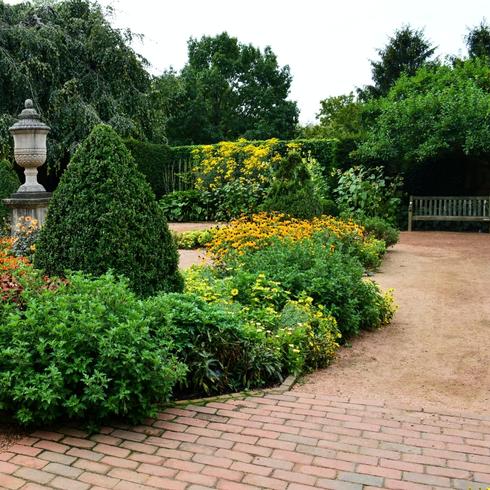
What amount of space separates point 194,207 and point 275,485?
44.5ft

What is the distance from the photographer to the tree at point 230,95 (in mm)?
32875

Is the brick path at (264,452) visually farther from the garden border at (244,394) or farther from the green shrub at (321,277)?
the green shrub at (321,277)

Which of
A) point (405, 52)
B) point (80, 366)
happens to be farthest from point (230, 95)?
point (80, 366)

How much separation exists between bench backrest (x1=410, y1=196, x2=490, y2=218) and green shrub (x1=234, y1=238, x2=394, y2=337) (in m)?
9.28

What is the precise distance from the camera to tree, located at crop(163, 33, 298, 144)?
108 feet

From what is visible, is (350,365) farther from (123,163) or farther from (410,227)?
(410,227)

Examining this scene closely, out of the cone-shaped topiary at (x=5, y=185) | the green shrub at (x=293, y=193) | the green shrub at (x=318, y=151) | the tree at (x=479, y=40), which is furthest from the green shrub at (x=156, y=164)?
the tree at (x=479, y=40)

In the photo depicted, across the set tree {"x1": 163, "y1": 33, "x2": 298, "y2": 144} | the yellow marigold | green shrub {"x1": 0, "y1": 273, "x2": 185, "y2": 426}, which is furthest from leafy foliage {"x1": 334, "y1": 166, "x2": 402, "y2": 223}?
tree {"x1": 163, "y1": 33, "x2": 298, "y2": 144}

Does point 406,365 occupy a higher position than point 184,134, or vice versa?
point 184,134

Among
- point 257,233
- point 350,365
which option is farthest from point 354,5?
point 350,365

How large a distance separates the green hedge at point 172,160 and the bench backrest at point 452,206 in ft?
8.60

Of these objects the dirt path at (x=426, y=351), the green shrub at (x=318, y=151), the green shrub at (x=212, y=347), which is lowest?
the dirt path at (x=426, y=351)

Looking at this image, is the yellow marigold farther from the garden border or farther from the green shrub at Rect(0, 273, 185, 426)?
the green shrub at Rect(0, 273, 185, 426)

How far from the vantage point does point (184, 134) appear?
32938 mm
